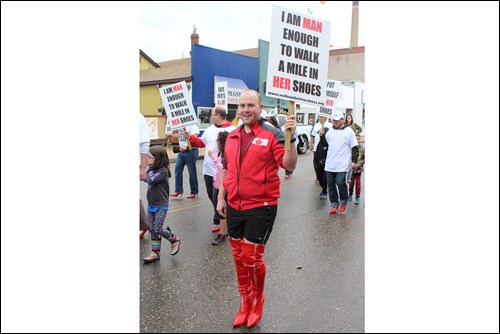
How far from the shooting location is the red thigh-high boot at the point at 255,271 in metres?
3.23

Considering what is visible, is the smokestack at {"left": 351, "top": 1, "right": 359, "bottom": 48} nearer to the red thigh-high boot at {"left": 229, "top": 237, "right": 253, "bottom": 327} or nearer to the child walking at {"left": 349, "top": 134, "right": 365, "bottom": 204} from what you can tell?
the child walking at {"left": 349, "top": 134, "right": 365, "bottom": 204}

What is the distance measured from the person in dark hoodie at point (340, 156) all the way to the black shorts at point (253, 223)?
13.7ft

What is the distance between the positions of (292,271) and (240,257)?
134 cm

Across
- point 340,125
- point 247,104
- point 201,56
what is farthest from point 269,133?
point 201,56

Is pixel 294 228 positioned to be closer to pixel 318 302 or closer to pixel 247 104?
pixel 318 302

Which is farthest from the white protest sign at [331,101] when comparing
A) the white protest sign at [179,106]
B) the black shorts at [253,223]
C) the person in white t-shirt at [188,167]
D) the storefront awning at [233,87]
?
the storefront awning at [233,87]

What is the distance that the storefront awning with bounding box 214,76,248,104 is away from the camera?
2314 centimetres

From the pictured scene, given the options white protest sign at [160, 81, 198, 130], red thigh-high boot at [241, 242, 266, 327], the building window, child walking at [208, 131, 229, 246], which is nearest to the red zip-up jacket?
red thigh-high boot at [241, 242, 266, 327]

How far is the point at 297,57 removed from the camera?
3490mm

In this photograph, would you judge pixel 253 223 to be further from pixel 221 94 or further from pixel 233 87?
pixel 233 87

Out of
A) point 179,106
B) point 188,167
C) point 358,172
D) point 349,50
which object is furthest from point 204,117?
point 349,50

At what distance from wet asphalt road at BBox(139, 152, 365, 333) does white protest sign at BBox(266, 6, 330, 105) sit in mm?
1744

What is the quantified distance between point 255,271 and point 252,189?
63 cm

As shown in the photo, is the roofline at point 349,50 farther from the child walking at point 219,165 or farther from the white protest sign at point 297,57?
the white protest sign at point 297,57
